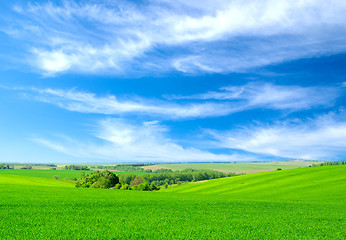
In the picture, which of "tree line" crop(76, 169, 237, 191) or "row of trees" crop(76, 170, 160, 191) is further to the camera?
"tree line" crop(76, 169, 237, 191)

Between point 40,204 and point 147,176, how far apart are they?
412 feet

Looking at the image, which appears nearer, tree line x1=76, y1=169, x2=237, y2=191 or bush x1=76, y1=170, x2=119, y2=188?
bush x1=76, y1=170, x2=119, y2=188

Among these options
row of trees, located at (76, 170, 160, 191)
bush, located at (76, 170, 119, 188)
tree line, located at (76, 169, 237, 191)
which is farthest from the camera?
tree line, located at (76, 169, 237, 191)

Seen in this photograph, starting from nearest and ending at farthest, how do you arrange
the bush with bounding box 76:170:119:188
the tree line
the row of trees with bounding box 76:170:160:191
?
the row of trees with bounding box 76:170:160:191
the bush with bounding box 76:170:119:188
the tree line

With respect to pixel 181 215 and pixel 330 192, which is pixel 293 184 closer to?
pixel 330 192

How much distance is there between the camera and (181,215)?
1628cm

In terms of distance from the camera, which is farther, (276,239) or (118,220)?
(118,220)

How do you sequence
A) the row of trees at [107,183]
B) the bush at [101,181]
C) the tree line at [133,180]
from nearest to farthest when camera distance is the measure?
1. the row of trees at [107,183]
2. the bush at [101,181]
3. the tree line at [133,180]

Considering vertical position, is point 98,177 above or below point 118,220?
below

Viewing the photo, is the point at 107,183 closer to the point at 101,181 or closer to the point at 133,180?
the point at 101,181

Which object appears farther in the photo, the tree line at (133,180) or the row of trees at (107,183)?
the tree line at (133,180)

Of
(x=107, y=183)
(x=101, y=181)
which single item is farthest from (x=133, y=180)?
(x=107, y=183)

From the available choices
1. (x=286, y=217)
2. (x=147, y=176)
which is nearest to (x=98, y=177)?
(x=147, y=176)

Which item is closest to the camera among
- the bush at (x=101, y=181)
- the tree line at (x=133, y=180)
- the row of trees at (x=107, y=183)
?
the row of trees at (x=107, y=183)
